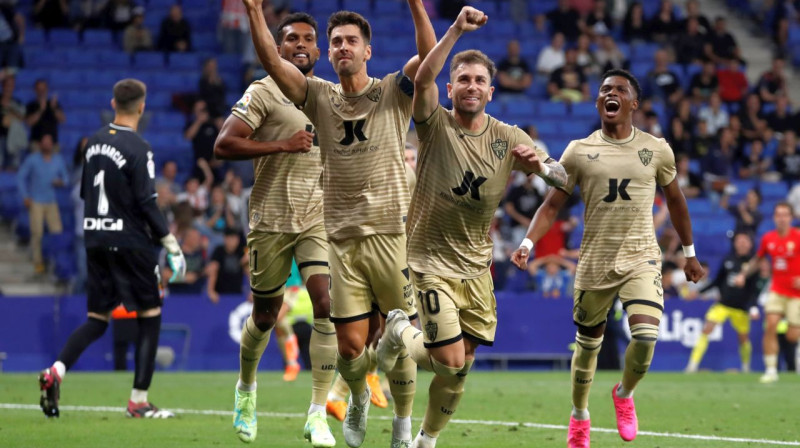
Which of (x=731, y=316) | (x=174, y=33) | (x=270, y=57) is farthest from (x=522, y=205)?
(x=270, y=57)

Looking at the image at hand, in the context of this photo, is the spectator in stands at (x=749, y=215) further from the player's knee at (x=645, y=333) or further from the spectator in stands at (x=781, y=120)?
the player's knee at (x=645, y=333)

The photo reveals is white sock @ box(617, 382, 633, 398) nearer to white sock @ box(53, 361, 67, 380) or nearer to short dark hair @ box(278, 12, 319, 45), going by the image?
short dark hair @ box(278, 12, 319, 45)

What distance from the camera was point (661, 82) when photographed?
2477 cm

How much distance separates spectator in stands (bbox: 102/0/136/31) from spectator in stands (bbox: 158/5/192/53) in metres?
0.80

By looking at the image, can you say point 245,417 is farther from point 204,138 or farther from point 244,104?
point 204,138

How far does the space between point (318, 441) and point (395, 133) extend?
6.67ft


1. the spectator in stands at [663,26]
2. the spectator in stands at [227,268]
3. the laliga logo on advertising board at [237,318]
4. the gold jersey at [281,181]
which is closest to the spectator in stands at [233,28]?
the spectator in stands at [227,268]

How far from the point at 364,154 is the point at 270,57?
33.1 inches

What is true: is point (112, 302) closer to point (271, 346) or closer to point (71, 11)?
point (271, 346)

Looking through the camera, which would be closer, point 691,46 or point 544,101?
point 544,101

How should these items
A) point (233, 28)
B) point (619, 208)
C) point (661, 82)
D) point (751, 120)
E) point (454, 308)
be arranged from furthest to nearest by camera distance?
point (661, 82) → point (751, 120) → point (233, 28) → point (619, 208) → point (454, 308)

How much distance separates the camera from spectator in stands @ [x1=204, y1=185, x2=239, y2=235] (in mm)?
19328

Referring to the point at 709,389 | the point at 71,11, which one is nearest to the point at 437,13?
the point at 71,11

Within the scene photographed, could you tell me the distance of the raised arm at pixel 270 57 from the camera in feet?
23.8
